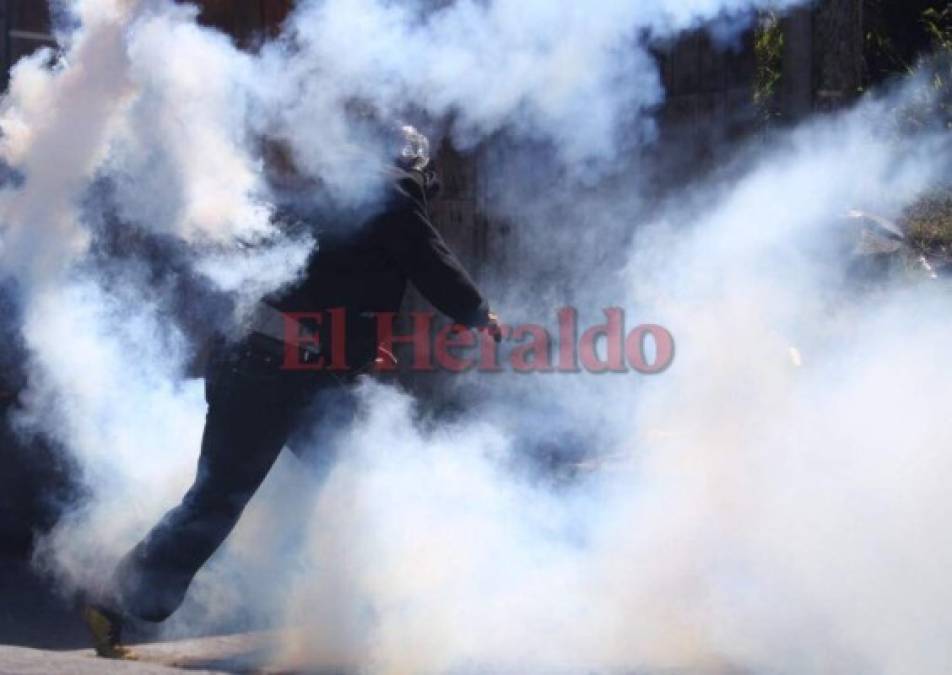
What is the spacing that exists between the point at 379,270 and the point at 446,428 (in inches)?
41.2

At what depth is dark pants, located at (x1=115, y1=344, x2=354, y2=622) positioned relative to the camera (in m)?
4.69

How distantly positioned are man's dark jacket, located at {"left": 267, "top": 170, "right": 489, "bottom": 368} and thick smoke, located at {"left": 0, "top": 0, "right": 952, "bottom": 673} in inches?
4.0

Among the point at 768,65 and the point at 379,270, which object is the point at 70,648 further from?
the point at 768,65

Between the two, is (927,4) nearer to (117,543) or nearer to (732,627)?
(732,627)

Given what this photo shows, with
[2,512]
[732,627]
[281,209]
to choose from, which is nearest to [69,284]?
[281,209]

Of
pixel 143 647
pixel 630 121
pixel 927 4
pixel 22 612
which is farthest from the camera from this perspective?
pixel 927 4

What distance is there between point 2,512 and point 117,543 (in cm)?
174

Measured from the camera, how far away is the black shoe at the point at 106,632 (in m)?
4.77

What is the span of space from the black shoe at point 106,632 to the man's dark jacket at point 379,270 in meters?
1.14

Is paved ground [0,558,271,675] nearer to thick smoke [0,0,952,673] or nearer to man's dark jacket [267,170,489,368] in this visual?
thick smoke [0,0,952,673]

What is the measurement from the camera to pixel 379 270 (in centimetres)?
485

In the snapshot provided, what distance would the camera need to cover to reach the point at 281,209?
4914 mm

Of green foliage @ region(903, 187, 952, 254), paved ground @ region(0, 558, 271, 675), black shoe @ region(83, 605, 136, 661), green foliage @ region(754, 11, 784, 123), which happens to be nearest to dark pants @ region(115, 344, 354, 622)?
black shoe @ region(83, 605, 136, 661)

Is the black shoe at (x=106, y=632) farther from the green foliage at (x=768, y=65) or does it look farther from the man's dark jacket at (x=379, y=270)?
the green foliage at (x=768, y=65)
